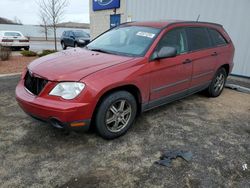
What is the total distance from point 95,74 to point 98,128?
2.41 ft

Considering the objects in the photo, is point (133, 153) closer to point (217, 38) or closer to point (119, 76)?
point (119, 76)

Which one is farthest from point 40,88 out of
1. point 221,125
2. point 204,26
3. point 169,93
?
point 204,26

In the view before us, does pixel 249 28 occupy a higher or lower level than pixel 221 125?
higher

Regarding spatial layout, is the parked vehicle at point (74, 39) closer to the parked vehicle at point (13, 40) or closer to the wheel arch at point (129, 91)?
the parked vehicle at point (13, 40)

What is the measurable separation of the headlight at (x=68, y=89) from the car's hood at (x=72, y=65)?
0.06 m

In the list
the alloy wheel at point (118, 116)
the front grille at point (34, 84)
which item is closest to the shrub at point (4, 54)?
the front grille at point (34, 84)

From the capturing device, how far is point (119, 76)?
3092 mm

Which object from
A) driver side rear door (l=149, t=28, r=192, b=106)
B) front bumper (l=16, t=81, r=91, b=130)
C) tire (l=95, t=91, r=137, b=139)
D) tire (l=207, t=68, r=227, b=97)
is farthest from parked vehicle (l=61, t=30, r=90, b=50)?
front bumper (l=16, t=81, r=91, b=130)

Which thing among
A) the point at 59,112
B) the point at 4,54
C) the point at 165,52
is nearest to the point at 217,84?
the point at 165,52

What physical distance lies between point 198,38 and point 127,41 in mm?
1512

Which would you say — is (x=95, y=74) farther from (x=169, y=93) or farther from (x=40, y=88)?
(x=169, y=93)

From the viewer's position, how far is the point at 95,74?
2.92 meters

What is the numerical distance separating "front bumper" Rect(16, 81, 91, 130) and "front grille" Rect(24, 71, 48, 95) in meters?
0.11

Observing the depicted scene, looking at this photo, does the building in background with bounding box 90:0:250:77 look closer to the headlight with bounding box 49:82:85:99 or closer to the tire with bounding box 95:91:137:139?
the tire with bounding box 95:91:137:139
